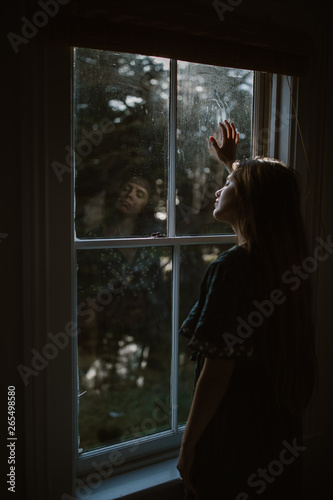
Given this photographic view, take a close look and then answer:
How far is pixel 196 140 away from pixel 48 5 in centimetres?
70

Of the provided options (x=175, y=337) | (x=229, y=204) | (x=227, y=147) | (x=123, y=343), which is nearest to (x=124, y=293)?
(x=123, y=343)

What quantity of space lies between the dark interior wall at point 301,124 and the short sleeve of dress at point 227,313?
0.54 metres

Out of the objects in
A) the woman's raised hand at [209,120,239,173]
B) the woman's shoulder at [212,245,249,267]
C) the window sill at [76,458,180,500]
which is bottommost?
the window sill at [76,458,180,500]

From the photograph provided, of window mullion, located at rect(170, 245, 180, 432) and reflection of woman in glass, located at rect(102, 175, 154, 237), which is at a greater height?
reflection of woman in glass, located at rect(102, 175, 154, 237)

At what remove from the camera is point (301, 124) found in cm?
170

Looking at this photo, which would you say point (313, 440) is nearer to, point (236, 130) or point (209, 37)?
point (236, 130)

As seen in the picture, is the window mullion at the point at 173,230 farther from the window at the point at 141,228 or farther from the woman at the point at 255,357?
the woman at the point at 255,357

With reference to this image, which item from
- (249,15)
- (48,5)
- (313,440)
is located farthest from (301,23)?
(313,440)

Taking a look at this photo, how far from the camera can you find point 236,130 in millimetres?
1709

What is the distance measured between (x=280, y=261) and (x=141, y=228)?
578mm

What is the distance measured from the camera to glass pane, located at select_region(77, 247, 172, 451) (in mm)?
1450

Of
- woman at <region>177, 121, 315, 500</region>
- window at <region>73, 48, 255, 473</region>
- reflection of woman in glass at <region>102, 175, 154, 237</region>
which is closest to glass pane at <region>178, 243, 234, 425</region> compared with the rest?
window at <region>73, 48, 255, 473</region>

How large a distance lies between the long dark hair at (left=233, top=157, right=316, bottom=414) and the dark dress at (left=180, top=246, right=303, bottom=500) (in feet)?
0.11

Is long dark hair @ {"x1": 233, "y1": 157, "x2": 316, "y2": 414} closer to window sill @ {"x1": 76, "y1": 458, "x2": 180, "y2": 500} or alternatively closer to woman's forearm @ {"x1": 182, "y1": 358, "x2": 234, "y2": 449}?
woman's forearm @ {"x1": 182, "y1": 358, "x2": 234, "y2": 449}
